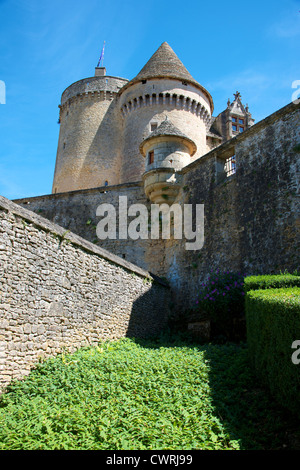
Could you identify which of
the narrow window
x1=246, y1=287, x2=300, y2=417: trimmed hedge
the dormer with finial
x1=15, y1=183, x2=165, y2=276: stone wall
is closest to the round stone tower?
x1=15, y1=183, x2=165, y2=276: stone wall

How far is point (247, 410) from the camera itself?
17.6ft

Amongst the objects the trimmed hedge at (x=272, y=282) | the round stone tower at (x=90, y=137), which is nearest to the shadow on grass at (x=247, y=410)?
the trimmed hedge at (x=272, y=282)

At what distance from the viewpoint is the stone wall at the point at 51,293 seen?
260 inches

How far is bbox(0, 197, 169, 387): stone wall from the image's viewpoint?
661 cm

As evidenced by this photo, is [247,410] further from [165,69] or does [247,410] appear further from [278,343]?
[165,69]

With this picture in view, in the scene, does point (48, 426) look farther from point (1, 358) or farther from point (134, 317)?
point (134, 317)

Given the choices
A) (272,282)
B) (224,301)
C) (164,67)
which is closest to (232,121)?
(164,67)

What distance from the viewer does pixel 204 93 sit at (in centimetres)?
2172

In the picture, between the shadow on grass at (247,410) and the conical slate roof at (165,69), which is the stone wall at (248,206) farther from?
the conical slate roof at (165,69)

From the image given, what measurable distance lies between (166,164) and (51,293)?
816cm

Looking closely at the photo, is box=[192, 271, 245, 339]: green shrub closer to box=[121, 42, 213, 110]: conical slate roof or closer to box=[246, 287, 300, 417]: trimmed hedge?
box=[246, 287, 300, 417]: trimmed hedge

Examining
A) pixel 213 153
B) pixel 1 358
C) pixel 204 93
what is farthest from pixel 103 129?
pixel 1 358

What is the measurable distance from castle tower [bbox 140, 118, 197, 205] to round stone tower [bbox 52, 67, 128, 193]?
27.2 feet

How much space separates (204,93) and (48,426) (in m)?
20.5
